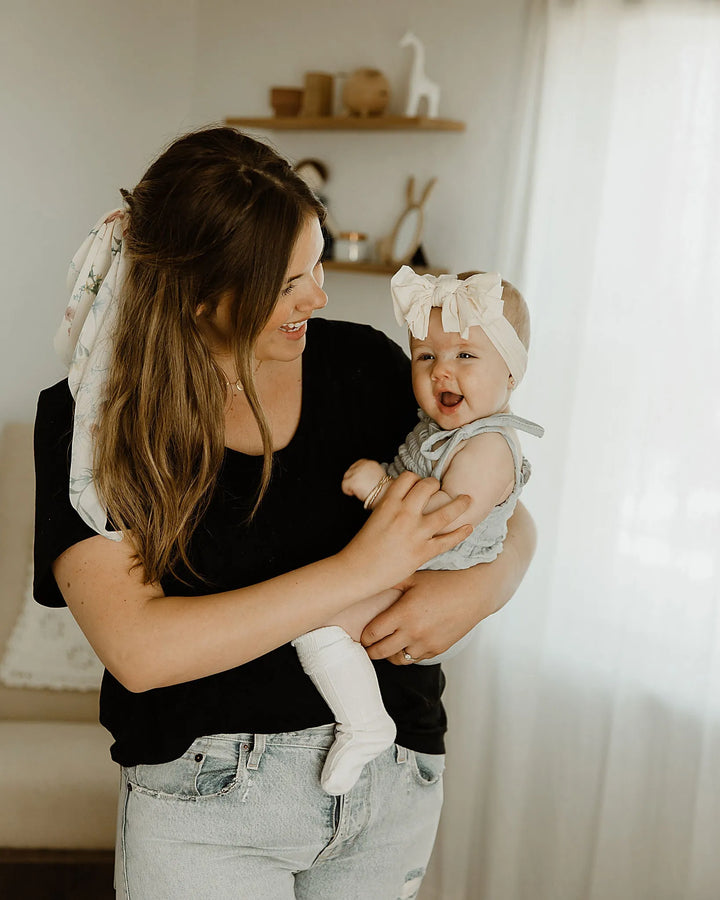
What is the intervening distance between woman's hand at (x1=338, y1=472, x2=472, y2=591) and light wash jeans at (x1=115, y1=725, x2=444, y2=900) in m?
0.25

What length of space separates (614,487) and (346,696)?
1.42 m

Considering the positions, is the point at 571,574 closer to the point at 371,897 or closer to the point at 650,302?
the point at 650,302

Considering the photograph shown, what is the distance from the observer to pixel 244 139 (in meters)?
1.27

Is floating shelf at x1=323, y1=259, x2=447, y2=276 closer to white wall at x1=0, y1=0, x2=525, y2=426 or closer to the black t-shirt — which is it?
white wall at x1=0, y1=0, x2=525, y2=426

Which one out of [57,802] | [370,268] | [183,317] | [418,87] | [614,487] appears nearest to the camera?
[183,317]

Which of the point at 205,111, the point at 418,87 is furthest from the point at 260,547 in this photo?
the point at 205,111

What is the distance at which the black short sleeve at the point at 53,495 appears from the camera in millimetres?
1179

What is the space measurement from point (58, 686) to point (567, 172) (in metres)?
1.96

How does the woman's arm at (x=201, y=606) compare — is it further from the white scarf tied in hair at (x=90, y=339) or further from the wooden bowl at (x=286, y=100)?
the wooden bowl at (x=286, y=100)

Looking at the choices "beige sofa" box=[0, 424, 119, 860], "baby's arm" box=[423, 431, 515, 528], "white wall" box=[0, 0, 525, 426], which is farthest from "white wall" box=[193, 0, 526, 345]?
"baby's arm" box=[423, 431, 515, 528]

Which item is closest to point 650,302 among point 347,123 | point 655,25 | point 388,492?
point 655,25

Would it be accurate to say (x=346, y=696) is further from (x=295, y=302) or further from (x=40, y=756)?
(x=40, y=756)

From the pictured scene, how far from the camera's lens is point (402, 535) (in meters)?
1.22

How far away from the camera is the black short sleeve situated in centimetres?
118
